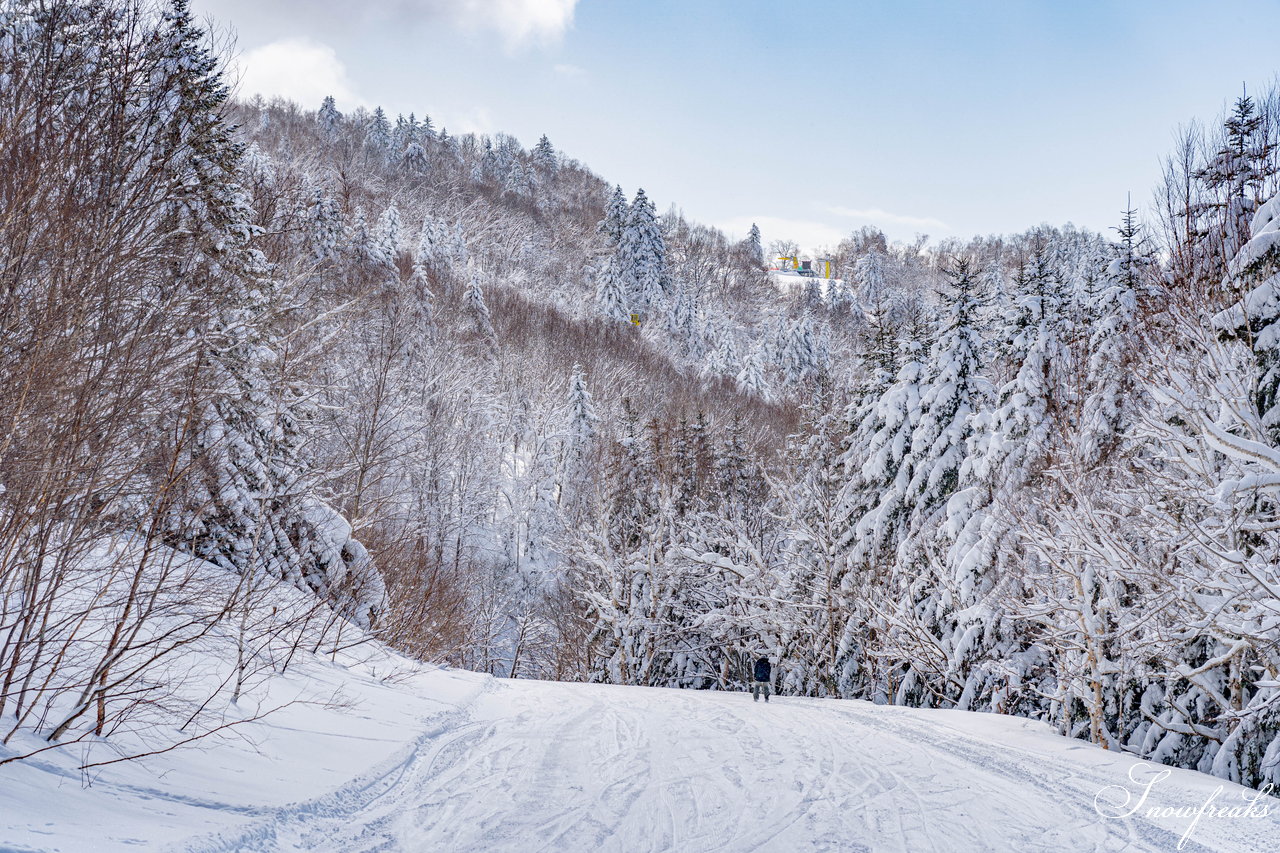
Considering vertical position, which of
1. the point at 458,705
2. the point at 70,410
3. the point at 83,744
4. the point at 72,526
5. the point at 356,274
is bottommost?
the point at 458,705

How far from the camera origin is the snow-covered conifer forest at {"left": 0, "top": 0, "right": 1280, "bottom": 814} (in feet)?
14.6

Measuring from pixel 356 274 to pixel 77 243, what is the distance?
28.2 meters

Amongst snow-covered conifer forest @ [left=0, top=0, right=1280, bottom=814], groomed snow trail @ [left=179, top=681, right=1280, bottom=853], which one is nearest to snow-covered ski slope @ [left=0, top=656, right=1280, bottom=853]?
groomed snow trail @ [left=179, top=681, right=1280, bottom=853]

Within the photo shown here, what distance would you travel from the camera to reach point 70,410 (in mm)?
4074

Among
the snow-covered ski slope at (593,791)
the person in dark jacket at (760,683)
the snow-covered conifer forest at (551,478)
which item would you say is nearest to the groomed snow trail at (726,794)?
the snow-covered ski slope at (593,791)

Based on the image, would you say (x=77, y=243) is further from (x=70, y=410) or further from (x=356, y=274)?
(x=356, y=274)

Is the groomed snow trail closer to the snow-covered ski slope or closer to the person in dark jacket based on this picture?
the snow-covered ski slope

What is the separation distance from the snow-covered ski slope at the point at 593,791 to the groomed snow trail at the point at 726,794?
0.02 metres

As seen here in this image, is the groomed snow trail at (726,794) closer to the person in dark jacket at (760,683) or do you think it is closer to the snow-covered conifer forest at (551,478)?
the snow-covered conifer forest at (551,478)

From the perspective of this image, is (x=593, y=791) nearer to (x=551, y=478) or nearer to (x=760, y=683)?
(x=760, y=683)

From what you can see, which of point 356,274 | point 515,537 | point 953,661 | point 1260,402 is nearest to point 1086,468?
point 1260,402

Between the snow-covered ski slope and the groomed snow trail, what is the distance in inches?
1.0

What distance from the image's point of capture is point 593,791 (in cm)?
609

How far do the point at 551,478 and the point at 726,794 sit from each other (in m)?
33.7
